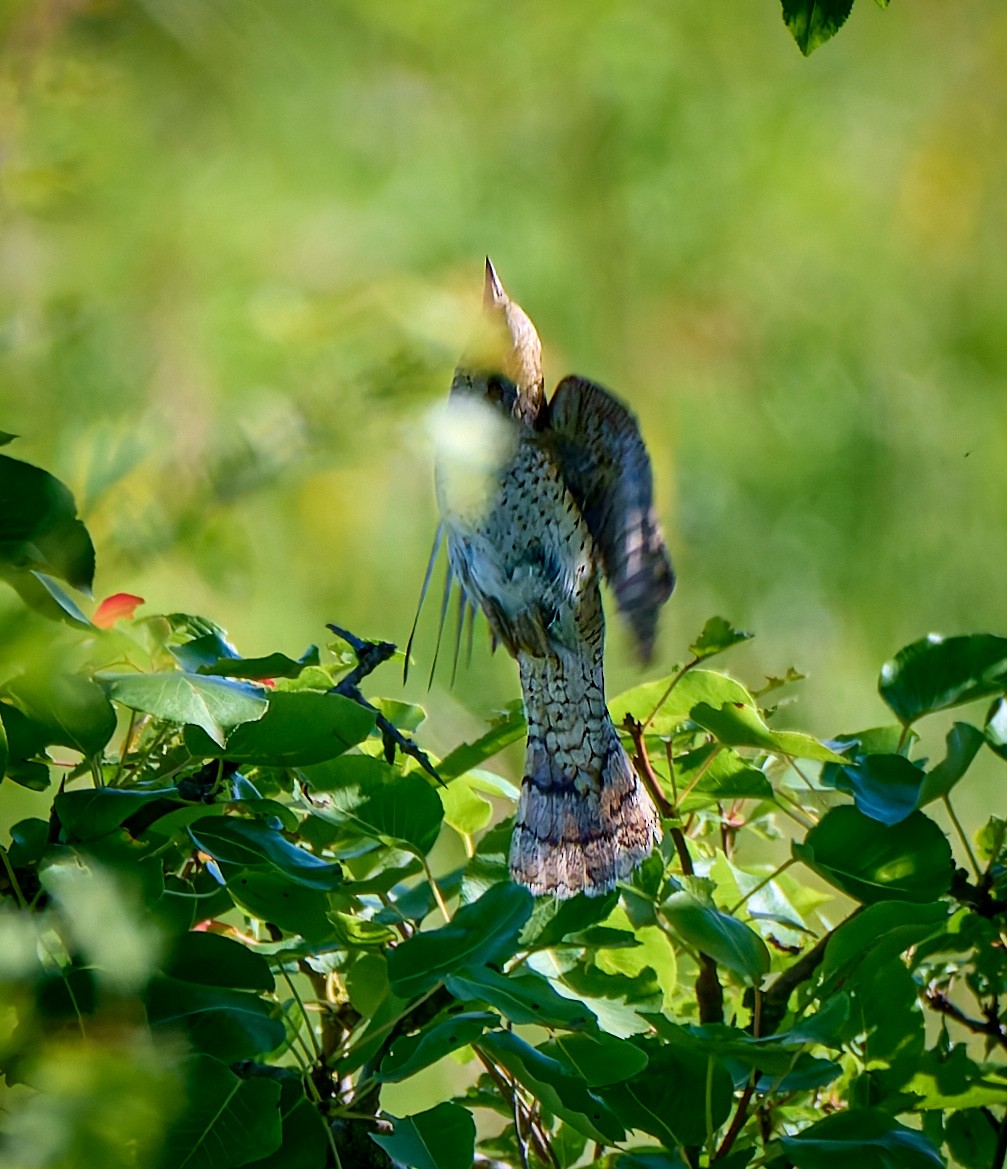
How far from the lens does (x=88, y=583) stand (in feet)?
1.54

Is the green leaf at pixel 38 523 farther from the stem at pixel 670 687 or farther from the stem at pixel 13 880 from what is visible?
the stem at pixel 670 687

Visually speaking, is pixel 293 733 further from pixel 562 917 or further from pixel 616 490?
pixel 616 490

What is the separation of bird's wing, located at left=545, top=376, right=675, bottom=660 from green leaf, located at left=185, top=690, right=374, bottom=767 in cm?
22

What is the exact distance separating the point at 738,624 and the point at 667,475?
0.24 metres

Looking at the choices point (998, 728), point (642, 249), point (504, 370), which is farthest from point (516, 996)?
point (642, 249)

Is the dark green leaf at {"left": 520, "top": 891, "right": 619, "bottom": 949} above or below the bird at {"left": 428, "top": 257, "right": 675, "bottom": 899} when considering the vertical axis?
below

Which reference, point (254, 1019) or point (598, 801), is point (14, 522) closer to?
point (254, 1019)

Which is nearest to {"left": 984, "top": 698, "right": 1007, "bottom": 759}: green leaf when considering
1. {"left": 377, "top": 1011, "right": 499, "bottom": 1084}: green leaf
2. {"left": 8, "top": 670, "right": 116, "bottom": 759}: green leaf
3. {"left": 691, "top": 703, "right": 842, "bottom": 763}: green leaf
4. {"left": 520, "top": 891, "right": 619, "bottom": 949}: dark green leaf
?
{"left": 691, "top": 703, "right": 842, "bottom": 763}: green leaf

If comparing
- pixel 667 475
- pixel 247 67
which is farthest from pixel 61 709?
pixel 247 67

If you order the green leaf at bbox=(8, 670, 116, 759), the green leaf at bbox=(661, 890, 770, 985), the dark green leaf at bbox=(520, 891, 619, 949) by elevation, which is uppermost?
the green leaf at bbox=(8, 670, 116, 759)

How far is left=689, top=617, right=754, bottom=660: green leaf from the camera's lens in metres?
0.63

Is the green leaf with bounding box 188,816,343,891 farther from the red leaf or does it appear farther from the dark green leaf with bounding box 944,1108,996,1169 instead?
the dark green leaf with bounding box 944,1108,996,1169

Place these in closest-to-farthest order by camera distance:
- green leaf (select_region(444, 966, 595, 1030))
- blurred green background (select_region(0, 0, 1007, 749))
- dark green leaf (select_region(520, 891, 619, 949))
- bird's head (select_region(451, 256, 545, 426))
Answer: green leaf (select_region(444, 966, 595, 1030)) → dark green leaf (select_region(520, 891, 619, 949)) → bird's head (select_region(451, 256, 545, 426)) → blurred green background (select_region(0, 0, 1007, 749))

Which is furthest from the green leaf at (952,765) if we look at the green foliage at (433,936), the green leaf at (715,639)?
the green leaf at (715,639)
